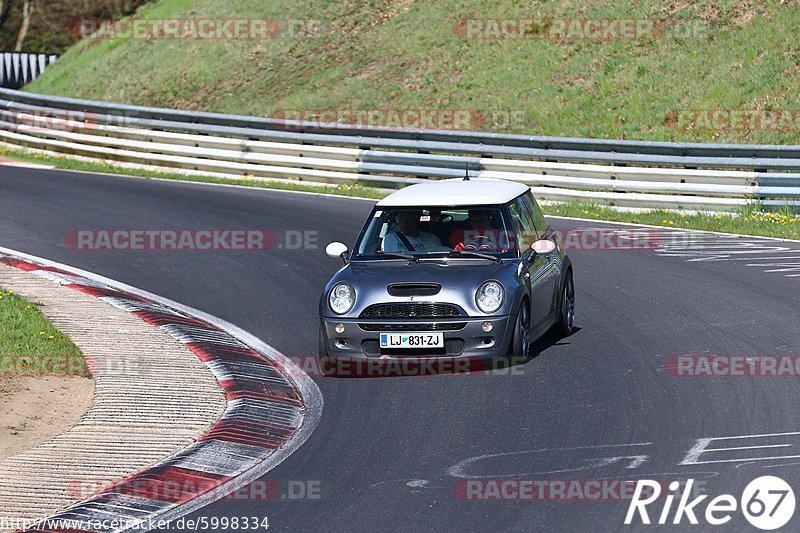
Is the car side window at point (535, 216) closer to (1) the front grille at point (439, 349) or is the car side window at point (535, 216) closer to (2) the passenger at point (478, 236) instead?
(2) the passenger at point (478, 236)

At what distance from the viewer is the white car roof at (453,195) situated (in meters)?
11.5

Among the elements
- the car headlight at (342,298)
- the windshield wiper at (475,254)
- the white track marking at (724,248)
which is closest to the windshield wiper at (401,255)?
the windshield wiper at (475,254)

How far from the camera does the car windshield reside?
11344mm

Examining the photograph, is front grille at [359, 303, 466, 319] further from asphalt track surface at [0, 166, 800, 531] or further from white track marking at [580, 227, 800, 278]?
white track marking at [580, 227, 800, 278]

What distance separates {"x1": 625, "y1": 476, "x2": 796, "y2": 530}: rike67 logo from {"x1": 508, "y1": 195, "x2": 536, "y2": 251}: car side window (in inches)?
171

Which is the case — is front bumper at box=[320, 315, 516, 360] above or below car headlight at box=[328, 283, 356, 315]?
below

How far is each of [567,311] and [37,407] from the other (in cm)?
509

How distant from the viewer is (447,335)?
10.5 metres

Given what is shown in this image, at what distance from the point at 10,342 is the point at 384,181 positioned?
11772 millimetres

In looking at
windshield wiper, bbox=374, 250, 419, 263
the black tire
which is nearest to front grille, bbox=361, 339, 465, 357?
windshield wiper, bbox=374, 250, 419, 263

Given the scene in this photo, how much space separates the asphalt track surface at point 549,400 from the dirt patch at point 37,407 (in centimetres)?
188

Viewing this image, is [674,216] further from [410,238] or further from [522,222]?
[410,238]

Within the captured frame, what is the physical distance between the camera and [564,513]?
7.11 m

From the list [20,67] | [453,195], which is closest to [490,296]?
[453,195]
